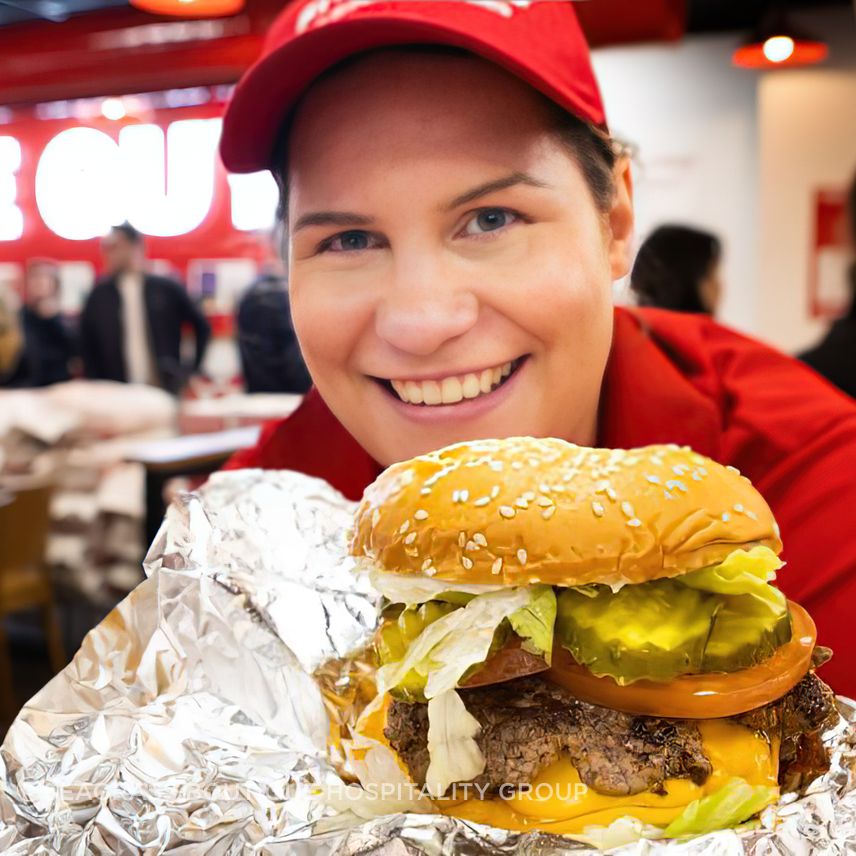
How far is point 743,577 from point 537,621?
0.71 ft

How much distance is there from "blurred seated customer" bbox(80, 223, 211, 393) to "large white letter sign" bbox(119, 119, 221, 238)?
0.86 m

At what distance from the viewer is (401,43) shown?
3.83ft

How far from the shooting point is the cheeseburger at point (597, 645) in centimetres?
→ 97

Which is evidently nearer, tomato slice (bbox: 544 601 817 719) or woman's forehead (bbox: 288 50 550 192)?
tomato slice (bbox: 544 601 817 719)

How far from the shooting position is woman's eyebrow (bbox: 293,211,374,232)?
46.0 inches

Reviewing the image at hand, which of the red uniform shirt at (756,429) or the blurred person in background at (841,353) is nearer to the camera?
the red uniform shirt at (756,429)

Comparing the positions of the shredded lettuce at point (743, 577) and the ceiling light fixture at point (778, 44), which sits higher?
the ceiling light fixture at point (778, 44)

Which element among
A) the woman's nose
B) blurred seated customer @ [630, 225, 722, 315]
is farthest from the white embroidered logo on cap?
blurred seated customer @ [630, 225, 722, 315]

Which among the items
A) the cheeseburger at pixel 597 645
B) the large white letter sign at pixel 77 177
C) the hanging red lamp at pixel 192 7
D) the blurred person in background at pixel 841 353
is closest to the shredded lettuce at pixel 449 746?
the cheeseburger at pixel 597 645

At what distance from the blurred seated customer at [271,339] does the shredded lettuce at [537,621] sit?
0.65 metres

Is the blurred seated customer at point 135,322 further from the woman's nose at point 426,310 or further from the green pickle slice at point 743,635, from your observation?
the green pickle slice at point 743,635

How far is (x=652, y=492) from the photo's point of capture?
100cm

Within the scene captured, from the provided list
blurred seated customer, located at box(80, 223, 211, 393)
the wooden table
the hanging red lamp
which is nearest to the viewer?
the hanging red lamp

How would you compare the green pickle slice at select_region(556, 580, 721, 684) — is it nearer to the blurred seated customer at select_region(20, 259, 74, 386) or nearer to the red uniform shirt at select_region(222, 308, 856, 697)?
the red uniform shirt at select_region(222, 308, 856, 697)
